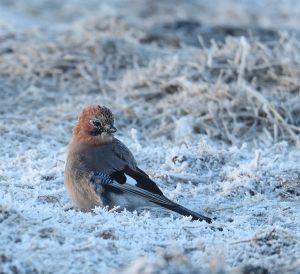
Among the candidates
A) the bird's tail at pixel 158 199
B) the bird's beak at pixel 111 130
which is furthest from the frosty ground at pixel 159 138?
the bird's beak at pixel 111 130

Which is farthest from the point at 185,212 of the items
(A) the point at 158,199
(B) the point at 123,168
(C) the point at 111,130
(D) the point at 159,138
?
(D) the point at 159,138

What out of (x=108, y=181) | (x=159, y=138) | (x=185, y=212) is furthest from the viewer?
(x=159, y=138)

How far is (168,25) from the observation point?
1231 centimetres

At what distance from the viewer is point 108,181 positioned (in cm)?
595

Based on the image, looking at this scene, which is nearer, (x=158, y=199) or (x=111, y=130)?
(x=158, y=199)

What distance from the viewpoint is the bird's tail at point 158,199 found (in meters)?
5.60

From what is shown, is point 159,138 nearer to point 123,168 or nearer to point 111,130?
point 111,130

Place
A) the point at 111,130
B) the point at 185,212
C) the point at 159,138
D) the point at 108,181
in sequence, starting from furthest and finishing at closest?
the point at 159,138
the point at 111,130
the point at 108,181
the point at 185,212

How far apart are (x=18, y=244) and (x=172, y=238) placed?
0.96m

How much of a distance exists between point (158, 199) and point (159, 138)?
237 centimetres

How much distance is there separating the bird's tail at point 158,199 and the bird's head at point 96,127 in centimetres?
46

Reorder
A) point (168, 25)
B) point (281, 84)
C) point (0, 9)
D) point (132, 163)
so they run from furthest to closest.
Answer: point (0, 9), point (168, 25), point (281, 84), point (132, 163)

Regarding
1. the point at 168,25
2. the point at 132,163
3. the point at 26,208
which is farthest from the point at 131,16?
the point at 26,208

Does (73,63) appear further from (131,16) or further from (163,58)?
(131,16)
